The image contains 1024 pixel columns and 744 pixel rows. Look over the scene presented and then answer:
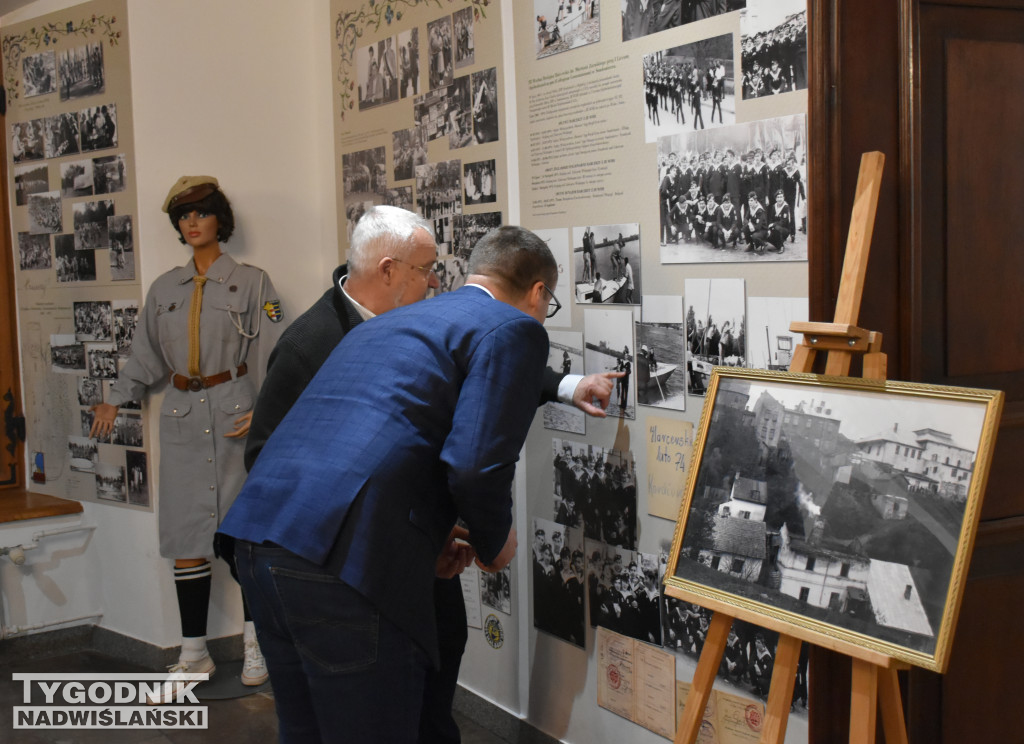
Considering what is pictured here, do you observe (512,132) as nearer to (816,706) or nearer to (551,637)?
(551,637)

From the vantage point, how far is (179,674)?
3.68 meters

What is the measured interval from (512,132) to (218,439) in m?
1.59

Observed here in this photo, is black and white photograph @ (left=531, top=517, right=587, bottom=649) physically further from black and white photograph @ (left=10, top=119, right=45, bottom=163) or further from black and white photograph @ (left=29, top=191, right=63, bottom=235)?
black and white photograph @ (left=10, top=119, right=45, bottom=163)

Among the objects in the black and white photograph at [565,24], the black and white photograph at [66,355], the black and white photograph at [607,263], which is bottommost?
the black and white photograph at [66,355]

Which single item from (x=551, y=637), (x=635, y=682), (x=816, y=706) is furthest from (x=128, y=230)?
(x=816, y=706)

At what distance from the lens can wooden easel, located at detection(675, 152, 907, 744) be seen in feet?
5.55

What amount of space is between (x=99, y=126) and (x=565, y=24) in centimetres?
212

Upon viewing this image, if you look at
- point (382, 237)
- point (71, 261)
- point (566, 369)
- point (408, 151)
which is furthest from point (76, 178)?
point (566, 369)

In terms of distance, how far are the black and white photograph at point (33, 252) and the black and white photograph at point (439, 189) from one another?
1784mm

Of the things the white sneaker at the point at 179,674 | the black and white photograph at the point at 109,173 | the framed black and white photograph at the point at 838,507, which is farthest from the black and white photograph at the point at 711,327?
the black and white photograph at the point at 109,173

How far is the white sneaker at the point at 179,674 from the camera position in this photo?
11.7 feet

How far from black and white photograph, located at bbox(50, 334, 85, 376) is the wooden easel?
3.13 m

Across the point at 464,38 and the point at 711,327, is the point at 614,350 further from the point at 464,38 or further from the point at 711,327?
the point at 464,38

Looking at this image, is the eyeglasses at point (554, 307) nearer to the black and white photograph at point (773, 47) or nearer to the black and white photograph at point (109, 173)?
the black and white photograph at point (773, 47)
